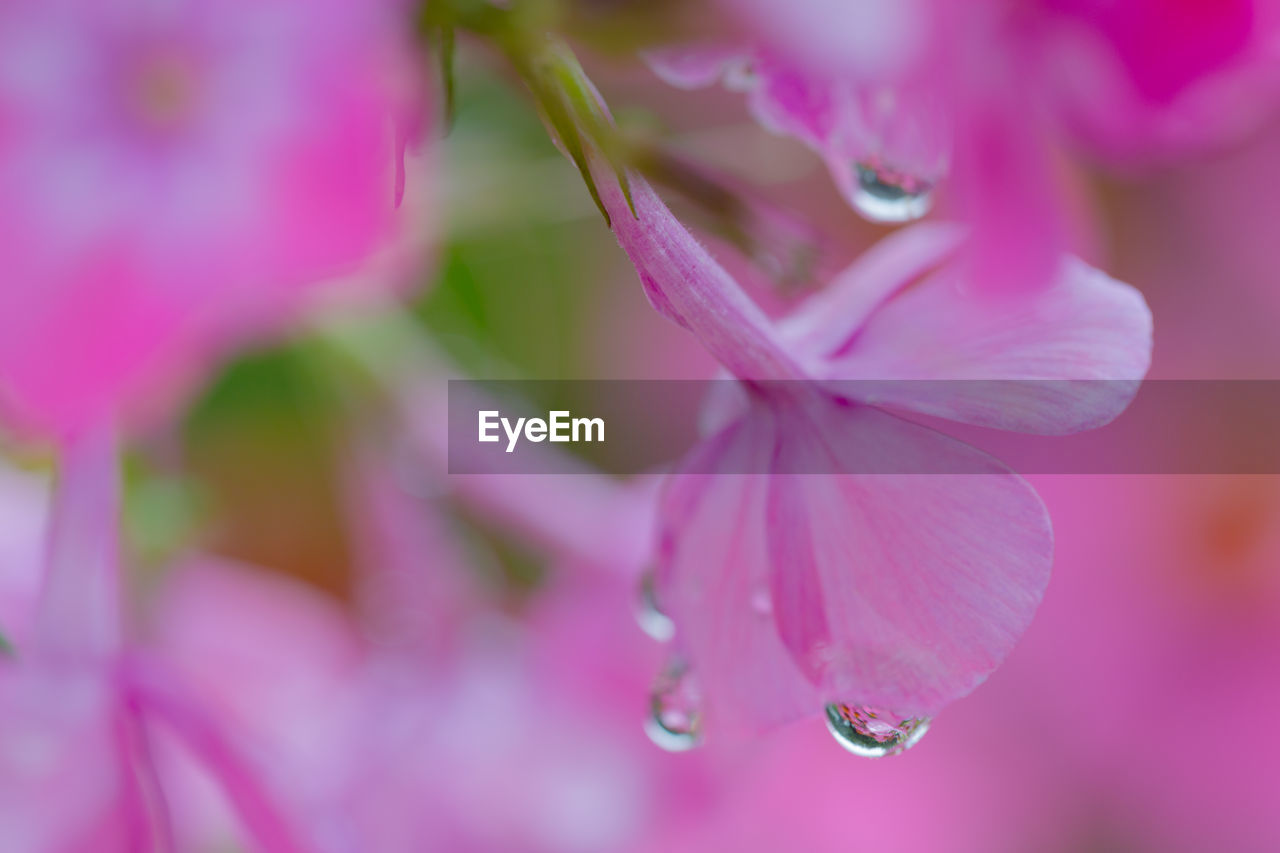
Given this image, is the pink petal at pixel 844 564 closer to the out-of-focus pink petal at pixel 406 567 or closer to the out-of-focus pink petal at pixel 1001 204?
the out-of-focus pink petal at pixel 1001 204

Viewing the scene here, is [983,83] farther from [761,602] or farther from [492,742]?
[492,742]

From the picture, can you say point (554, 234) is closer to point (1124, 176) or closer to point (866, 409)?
point (1124, 176)

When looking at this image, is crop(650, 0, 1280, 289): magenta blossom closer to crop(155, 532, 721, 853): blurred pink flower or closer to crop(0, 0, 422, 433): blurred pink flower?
crop(0, 0, 422, 433): blurred pink flower

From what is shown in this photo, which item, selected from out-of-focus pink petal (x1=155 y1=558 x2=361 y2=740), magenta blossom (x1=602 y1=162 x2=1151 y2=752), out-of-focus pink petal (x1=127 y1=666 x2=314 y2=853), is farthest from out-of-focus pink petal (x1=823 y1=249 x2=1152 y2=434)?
out-of-focus pink petal (x1=155 y1=558 x2=361 y2=740)

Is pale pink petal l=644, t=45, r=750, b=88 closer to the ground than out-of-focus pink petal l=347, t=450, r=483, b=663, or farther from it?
farther from it

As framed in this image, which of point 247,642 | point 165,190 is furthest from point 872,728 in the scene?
point 247,642

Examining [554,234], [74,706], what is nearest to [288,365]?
[554,234]

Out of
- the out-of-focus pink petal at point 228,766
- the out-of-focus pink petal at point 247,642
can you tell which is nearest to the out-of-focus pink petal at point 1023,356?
the out-of-focus pink petal at point 228,766
